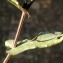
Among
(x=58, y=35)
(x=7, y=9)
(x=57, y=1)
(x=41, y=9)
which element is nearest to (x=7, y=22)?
(x=7, y=9)

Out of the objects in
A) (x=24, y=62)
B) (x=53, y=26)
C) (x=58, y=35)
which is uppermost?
(x=58, y=35)

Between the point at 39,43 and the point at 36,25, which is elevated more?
the point at 39,43

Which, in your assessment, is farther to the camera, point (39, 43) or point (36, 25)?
point (36, 25)

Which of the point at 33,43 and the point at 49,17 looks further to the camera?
the point at 49,17

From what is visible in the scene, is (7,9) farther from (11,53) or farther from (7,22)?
(11,53)

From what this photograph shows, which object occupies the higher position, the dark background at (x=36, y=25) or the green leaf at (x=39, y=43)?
the green leaf at (x=39, y=43)

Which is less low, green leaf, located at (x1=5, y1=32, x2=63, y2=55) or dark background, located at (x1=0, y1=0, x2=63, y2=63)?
green leaf, located at (x1=5, y1=32, x2=63, y2=55)

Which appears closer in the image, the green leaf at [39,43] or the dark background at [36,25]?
the green leaf at [39,43]

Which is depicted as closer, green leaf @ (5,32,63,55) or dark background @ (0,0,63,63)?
green leaf @ (5,32,63,55)
